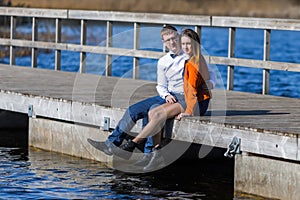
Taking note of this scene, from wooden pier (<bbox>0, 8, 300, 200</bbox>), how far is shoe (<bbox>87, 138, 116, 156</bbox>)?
0.88 ft

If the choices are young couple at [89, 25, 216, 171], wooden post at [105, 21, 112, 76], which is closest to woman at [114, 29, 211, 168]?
young couple at [89, 25, 216, 171]

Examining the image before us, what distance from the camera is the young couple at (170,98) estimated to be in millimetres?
8930

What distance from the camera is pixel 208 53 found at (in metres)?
16.6

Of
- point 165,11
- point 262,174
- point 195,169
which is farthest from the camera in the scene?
point 165,11

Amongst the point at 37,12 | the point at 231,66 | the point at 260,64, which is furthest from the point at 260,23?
the point at 37,12

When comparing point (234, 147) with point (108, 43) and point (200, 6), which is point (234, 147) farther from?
point (200, 6)

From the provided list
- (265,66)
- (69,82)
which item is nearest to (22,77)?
(69,82)

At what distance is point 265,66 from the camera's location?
1151 cm

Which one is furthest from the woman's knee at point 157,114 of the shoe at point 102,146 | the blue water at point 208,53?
the blue water at point 208,53

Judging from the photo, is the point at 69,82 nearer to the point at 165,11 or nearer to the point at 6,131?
the point at 6,131

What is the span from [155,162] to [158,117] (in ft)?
1.99

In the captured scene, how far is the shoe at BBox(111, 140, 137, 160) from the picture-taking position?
9.23 meters

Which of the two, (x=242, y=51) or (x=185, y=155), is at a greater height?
(x=242, y=51)

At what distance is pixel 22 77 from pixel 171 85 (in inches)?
166
